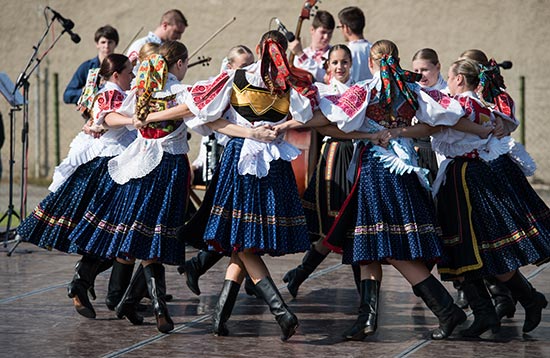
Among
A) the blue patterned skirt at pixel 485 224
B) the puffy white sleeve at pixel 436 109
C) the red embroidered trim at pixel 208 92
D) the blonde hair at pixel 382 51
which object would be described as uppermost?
the blonde hair at pixel 382 51

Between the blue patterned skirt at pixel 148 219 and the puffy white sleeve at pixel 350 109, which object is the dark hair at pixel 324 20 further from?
the puffy white sleeve at pixel 350 109

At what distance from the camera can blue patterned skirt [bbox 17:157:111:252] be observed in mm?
5523

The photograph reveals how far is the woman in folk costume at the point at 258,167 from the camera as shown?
15.8ft

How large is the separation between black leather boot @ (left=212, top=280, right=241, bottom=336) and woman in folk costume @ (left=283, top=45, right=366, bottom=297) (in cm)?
72

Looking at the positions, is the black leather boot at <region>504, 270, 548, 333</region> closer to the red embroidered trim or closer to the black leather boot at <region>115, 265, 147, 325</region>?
the red embroidered trim

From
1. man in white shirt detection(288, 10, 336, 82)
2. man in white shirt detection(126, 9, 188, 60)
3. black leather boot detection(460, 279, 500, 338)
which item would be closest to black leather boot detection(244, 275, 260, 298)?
black leather boot detection(460, 279, 500, 338)

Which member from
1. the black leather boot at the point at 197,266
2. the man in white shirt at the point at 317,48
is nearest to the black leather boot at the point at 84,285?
the black leather boot at the point at 197,266

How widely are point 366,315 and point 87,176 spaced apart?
1.70 meters

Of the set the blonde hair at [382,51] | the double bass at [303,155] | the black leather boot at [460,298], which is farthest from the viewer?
the double bass at [303,155]

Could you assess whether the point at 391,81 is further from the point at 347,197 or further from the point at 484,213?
the point at 484,213

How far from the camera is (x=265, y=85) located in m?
4.86

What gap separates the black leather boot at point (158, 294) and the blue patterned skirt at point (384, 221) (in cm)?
85

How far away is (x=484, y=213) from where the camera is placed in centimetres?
497

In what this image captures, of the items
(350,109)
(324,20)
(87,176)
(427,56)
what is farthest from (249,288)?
(324,20)
